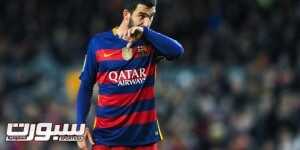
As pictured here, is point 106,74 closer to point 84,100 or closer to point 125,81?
point 125,81

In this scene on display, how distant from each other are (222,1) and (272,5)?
2.98 ft

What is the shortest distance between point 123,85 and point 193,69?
8.68m

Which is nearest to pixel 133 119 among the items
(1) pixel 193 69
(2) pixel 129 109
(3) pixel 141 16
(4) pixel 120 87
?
(2) pixel 129 109

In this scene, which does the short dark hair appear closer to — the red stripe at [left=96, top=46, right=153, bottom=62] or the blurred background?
the red stripe at [left=96, top=46, right=153, bottom=62]

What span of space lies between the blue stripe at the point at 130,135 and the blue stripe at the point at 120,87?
28cm

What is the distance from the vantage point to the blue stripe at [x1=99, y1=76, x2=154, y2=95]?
26.9 ft

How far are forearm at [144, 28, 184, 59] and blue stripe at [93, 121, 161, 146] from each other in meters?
0.55

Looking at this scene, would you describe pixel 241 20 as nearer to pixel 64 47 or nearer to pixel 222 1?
pixel 222 1

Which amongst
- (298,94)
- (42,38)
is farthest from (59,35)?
(298,94)

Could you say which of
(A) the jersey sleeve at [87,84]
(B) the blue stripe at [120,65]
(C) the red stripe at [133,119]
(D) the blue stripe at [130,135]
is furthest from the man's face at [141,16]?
(D) the blue stripe at [130,135]

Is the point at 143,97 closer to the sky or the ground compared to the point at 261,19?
closer to the sky

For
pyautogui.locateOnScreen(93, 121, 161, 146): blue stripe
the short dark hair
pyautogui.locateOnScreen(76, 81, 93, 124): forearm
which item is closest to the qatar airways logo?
pyautogui.locateOnScreen(76, 81, 93, 124): forearm

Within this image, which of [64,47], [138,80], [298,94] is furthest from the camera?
[64,47]

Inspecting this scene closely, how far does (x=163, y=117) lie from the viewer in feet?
50.2
